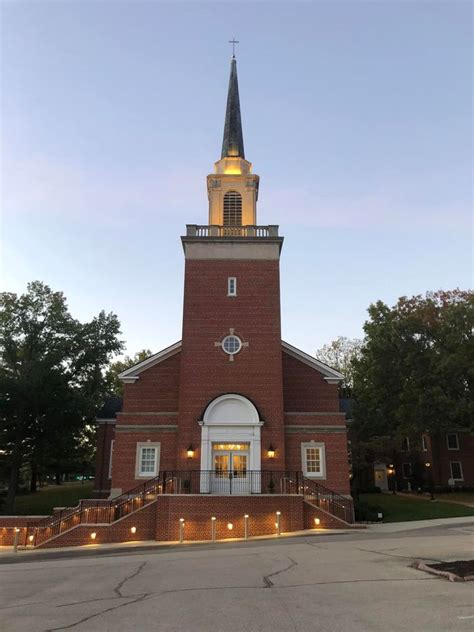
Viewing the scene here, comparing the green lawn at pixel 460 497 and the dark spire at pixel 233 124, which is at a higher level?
the dark spire at pixel 233 124

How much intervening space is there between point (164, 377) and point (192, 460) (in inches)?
215

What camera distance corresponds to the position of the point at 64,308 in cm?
3731

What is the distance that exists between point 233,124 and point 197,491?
21.1m

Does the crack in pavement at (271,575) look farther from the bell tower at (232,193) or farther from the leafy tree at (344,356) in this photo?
the leafy tree at (344,356)

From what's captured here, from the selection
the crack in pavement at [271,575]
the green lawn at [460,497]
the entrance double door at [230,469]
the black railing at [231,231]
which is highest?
the black railing at [231,231]

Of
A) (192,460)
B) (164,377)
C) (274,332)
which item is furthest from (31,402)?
(274,332)

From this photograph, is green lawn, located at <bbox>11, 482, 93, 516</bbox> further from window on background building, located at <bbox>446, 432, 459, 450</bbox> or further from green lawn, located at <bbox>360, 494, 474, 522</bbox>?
window on background building, located at <bbox>446, 432, 459, 450</bbox>

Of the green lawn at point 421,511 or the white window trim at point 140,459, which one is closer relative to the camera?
the white window trim at point 140,459

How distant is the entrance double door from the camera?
23.5 meters

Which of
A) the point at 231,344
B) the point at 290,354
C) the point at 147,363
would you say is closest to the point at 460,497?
the point at 290,354

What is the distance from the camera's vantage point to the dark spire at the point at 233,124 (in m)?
29.9

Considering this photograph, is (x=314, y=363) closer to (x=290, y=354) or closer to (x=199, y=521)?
(x=290, y=354)

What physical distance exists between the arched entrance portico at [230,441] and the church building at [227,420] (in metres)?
0.05

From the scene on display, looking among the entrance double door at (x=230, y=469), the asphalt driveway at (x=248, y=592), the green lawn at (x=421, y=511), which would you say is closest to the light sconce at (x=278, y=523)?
the entrance double door at (x=230, y=469)
